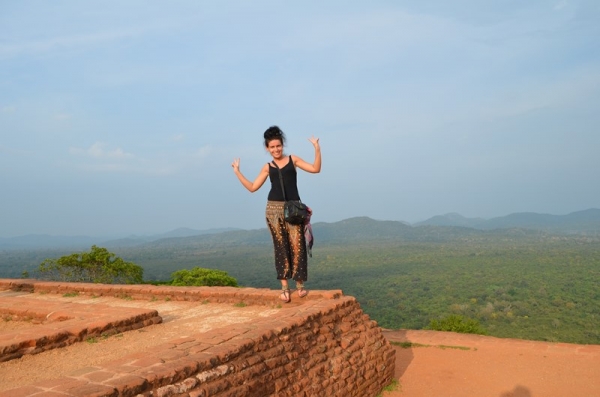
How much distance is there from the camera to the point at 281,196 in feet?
16.9

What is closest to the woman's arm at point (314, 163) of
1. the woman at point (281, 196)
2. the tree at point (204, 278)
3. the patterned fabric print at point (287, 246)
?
the woman at point (281, 196)

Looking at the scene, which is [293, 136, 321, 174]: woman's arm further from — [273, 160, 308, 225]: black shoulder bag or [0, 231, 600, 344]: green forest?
[0, 231, 600, 344]: green forest

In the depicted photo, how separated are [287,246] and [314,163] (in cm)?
100

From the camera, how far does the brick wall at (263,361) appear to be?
2797 mm

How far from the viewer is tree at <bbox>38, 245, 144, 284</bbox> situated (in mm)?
14961

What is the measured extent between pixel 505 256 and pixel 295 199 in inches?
2003

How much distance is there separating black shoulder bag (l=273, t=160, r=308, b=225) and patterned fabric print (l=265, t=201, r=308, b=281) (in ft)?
0.46

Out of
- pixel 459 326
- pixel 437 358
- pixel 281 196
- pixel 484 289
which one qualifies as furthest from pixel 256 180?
pixel 484 289

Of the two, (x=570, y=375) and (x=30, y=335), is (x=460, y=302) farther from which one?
(x=30, y=335)

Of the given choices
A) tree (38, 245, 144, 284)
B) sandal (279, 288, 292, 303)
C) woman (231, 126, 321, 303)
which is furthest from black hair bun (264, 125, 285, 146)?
tree (38, 245, 144, 284)

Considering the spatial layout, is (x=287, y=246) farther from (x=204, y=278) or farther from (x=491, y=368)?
(x=204, y=278)

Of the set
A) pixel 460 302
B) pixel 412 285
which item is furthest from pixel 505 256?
pixel 460 302

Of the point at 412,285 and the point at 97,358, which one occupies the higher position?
the point at 97,358

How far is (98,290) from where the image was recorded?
23.9ft
